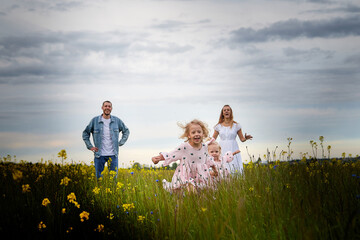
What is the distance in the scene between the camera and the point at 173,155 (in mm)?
6918

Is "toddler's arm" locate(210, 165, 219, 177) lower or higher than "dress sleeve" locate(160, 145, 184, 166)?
lower

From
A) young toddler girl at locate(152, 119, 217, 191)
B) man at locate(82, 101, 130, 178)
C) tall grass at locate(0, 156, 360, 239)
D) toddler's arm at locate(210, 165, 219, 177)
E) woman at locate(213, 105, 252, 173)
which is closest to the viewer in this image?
tall grass at locate(0, 156, 360, 239)

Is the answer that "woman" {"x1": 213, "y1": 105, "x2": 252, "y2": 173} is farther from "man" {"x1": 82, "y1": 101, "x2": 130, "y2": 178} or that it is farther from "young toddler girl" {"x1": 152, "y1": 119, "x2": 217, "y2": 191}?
"man" {"x1": 82, "y1": 101, "x2": 130, "y2": 178}

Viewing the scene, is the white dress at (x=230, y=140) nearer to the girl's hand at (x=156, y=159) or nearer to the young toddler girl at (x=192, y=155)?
the young toddler girl at (x=192, y=155)

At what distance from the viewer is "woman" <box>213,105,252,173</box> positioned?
9.99 metres

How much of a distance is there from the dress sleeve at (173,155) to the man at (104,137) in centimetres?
344

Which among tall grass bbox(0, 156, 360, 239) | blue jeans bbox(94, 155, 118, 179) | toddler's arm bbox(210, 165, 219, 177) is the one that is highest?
blue jeans bbox(94, 155, 118, 179)

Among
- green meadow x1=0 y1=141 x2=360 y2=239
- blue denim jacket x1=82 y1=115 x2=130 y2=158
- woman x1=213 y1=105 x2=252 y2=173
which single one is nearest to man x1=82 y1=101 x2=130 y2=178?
blue denim jacket x1=82 y1=115 x2=130 y2=158

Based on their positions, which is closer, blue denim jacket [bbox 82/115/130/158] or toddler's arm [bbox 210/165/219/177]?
toddler's arm [bbox 210/165/219/177]

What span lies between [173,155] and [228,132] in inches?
140

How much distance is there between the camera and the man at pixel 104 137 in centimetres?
989

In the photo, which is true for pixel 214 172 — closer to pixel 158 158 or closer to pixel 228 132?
pixel 158 158

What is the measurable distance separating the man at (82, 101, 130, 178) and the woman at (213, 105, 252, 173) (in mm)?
3067

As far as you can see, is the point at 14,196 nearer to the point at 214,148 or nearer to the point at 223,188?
the point at 223,188
